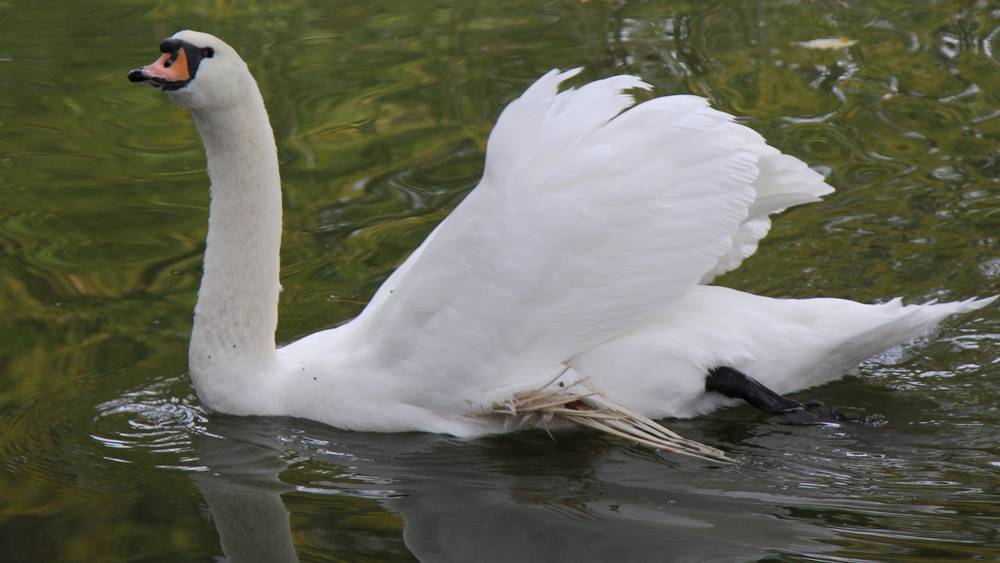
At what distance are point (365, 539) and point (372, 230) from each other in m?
2.87

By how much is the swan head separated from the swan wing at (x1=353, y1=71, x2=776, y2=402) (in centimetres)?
85

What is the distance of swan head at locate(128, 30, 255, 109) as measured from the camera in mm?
4777

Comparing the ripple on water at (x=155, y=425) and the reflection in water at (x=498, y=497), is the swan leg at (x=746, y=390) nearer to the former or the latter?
the reflection in water at (x=498, y=497)

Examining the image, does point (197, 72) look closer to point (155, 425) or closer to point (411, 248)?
point (155, 425)

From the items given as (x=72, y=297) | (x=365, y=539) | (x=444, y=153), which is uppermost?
(x=444, y=153)

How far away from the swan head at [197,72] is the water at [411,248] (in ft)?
3.72

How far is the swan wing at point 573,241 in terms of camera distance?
15.4 ft

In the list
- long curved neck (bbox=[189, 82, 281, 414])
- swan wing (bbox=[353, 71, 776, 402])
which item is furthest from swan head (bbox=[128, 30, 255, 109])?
swan wing (bbox=[353, 71, 776, 402])

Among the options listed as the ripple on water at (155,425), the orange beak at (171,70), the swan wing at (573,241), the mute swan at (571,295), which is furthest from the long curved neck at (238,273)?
the swan wing at (573,241)

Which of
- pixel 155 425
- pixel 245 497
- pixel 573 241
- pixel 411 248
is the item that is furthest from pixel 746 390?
pixel 411 248

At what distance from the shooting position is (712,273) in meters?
5.48

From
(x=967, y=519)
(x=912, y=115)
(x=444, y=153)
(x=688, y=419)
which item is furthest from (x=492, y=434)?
(x=912, y=115)

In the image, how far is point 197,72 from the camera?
4809 mm

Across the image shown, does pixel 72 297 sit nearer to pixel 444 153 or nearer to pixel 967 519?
pixel 444 153
